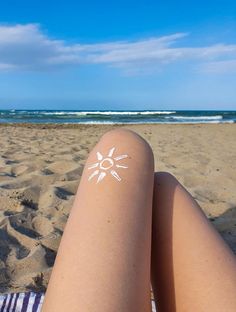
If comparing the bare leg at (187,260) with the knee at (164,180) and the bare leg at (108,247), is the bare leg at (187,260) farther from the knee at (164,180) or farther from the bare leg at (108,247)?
the bare leg at (108,247)

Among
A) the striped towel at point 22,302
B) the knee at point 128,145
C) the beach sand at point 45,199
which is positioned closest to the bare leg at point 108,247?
the knee at point 128,145

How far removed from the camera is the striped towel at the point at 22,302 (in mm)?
1973

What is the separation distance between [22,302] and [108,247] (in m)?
0.93

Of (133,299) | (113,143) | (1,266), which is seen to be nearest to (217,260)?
(133,299)

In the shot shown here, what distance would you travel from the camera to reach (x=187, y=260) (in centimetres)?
141

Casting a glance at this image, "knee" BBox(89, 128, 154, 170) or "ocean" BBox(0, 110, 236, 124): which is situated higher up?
"knee" BBox(89, 128, 154, 170)

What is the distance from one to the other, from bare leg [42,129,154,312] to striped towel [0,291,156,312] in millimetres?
736

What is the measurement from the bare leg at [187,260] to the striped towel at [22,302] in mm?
561

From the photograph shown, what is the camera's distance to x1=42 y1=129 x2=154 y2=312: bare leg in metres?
1.18

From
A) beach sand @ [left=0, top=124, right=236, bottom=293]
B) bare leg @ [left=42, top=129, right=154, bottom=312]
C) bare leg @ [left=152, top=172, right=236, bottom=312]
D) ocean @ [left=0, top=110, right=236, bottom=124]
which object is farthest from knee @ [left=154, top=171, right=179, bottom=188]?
ocean @ [left=0, top=110, right=236, bottom=124]

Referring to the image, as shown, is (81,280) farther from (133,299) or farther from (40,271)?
(40,271)

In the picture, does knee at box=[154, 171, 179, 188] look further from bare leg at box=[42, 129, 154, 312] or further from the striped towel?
the striped towel

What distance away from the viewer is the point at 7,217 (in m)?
3.06

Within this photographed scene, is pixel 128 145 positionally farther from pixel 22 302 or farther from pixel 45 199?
pixel 45 199
